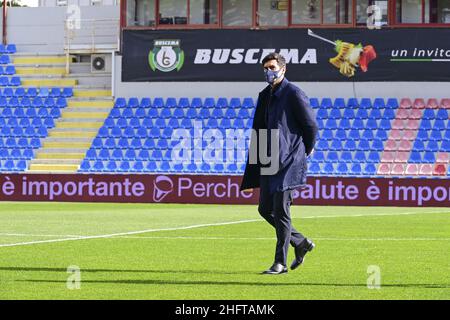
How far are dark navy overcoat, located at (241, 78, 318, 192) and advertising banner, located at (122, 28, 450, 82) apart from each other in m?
26.9

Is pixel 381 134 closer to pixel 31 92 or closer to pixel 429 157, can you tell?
pixel 429 157

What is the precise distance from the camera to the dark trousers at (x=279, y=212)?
1130 centimetres

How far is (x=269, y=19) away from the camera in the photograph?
39312 mm

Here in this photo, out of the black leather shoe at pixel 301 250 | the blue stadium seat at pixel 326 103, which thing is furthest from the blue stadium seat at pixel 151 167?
the black leather shoe at pixel 301 250

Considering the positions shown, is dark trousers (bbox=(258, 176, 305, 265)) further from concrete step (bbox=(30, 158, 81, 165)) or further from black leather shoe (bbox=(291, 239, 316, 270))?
concrete step (bbox=(30, 158, 81, 165))

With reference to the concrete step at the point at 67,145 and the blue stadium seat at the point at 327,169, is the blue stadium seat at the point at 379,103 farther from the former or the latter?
the concrete step at the point at 67,145

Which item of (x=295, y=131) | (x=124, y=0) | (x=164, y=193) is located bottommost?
(x=164, y=193)

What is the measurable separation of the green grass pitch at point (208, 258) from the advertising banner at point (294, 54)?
15.1 meters

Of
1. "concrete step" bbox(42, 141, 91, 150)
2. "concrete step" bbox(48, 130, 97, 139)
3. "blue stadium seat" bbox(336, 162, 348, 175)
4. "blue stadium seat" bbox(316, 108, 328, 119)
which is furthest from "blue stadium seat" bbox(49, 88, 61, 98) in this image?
"blue stadium seat" bbox(336, 162, 348, 175)

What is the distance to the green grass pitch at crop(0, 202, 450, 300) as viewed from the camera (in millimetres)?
9898

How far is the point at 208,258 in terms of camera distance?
13500mm

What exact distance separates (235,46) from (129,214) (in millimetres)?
15263
